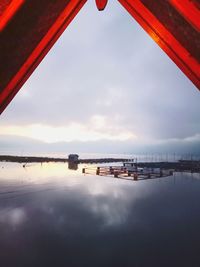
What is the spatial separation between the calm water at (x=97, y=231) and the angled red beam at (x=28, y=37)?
5.53 meters

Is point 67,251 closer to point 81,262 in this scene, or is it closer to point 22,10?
point 81,262

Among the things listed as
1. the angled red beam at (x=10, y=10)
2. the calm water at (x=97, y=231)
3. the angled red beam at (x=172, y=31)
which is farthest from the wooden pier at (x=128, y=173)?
the angled red beam at (x=10, y=10)

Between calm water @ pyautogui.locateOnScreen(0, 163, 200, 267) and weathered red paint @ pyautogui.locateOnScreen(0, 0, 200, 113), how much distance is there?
5645mm

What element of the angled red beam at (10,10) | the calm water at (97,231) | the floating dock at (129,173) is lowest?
the calm water at (97,231)

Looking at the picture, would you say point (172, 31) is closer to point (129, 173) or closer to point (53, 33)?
point (53, 33)

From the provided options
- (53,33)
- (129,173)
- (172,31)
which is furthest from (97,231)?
(129,173)

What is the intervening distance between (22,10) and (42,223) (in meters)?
9.31

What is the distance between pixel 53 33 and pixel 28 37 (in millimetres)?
335

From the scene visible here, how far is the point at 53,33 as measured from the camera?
2885 mm

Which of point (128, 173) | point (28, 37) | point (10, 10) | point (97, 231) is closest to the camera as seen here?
point (10, 10)

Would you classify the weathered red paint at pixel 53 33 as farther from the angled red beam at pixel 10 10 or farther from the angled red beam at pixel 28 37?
the angled red beam at pixel 10 10

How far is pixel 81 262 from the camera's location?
266 inches

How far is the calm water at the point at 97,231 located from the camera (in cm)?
→ 698

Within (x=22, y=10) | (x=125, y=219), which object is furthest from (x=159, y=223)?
(x=22, y=10)
